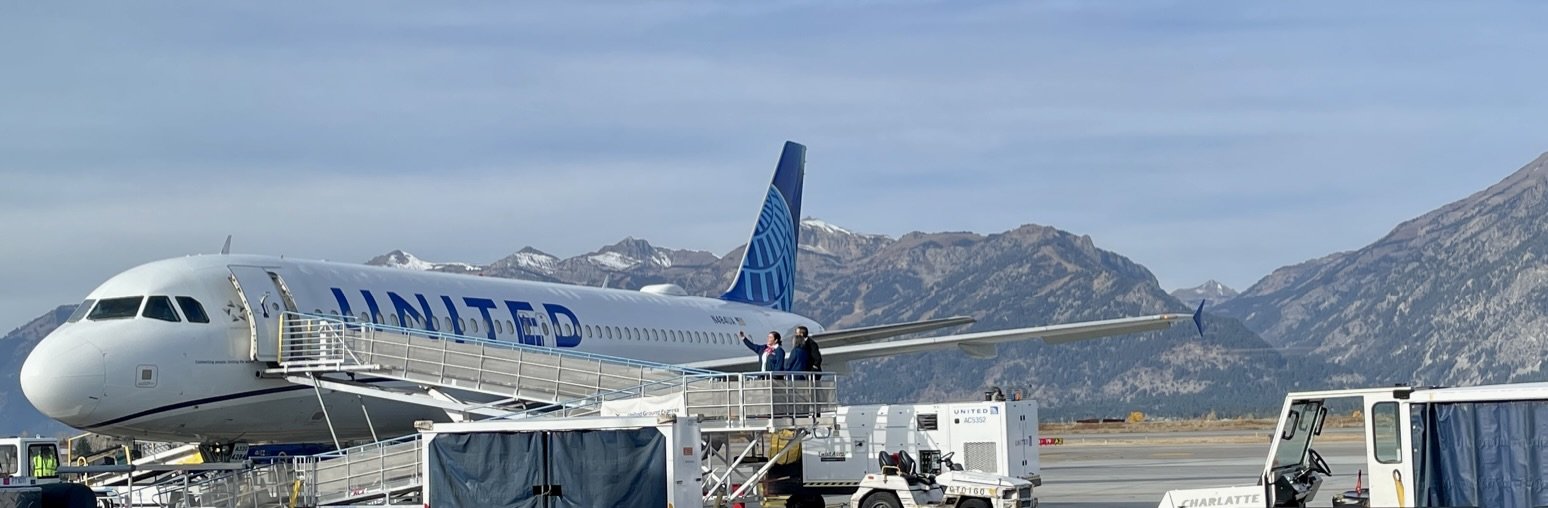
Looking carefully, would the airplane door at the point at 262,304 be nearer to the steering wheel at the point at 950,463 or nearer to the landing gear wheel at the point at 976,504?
the steering wheel at the point at 950,463

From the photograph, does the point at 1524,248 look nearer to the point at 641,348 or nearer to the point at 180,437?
the point at 641,348

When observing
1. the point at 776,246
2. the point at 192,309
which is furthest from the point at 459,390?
the point at 776,246

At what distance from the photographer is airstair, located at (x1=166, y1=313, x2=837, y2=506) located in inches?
811

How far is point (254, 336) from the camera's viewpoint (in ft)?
79.2

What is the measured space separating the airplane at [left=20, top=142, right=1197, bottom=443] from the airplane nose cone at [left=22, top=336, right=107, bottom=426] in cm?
2

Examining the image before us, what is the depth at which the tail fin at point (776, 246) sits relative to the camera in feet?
140

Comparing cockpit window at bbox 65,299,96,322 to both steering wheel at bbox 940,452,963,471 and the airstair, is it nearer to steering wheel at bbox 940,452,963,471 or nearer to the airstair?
the airstair

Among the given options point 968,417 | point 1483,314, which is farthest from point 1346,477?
point 1483,314

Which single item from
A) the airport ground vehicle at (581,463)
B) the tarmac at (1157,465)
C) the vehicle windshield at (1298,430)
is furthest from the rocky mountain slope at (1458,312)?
the vehicle windshield at (1298,430)

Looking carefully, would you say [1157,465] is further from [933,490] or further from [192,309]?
[192,309]

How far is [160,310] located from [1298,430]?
15.4 m

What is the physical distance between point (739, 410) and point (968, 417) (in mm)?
2855

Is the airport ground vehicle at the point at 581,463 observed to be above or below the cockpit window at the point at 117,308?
below

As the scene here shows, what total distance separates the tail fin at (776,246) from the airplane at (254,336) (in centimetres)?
921
